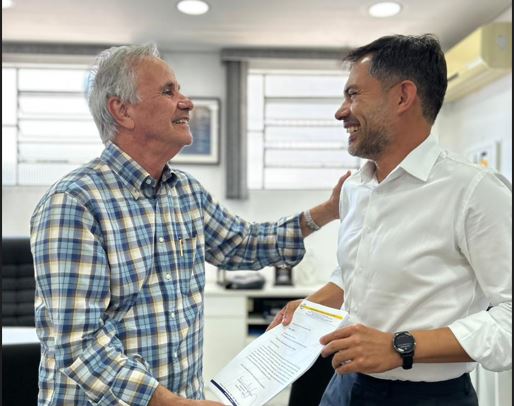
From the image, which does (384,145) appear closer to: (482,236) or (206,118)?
(482,236)

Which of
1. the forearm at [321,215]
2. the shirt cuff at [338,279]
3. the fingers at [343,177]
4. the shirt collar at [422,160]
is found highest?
the shirt collar at [422,160]

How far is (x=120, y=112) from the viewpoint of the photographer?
52.6 inches

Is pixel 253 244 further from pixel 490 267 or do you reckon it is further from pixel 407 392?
pixel 490 267

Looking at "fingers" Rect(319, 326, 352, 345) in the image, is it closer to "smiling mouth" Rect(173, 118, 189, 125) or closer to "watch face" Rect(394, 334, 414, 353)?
"watch face" Rect(394, 334, 414, 353)

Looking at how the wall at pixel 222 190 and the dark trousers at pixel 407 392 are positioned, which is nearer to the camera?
the dark trousers at pixel 407 392

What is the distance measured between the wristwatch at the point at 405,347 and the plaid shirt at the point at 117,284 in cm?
51

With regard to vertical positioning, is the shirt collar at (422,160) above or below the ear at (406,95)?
below

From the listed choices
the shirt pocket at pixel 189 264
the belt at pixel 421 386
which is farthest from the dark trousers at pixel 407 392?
the shirt pocket at pixel 189 264

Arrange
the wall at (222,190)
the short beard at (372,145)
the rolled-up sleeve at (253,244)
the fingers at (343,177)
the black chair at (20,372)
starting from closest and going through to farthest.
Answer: the short beard at (372,145)
the fingers at (343,177)
the rolled-up sleeve at (253,244)
the black chair at (20,372)
the wall at (222,190)

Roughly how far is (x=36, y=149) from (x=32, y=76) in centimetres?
61

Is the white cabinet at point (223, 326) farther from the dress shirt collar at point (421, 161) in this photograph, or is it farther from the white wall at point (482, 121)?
the dress shirt collar at point (421, 161)

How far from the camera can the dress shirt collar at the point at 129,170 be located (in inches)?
49.8

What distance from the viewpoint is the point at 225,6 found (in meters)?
3.15

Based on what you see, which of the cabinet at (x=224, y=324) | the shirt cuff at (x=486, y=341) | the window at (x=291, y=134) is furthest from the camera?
the window at (x=291, y=134)
